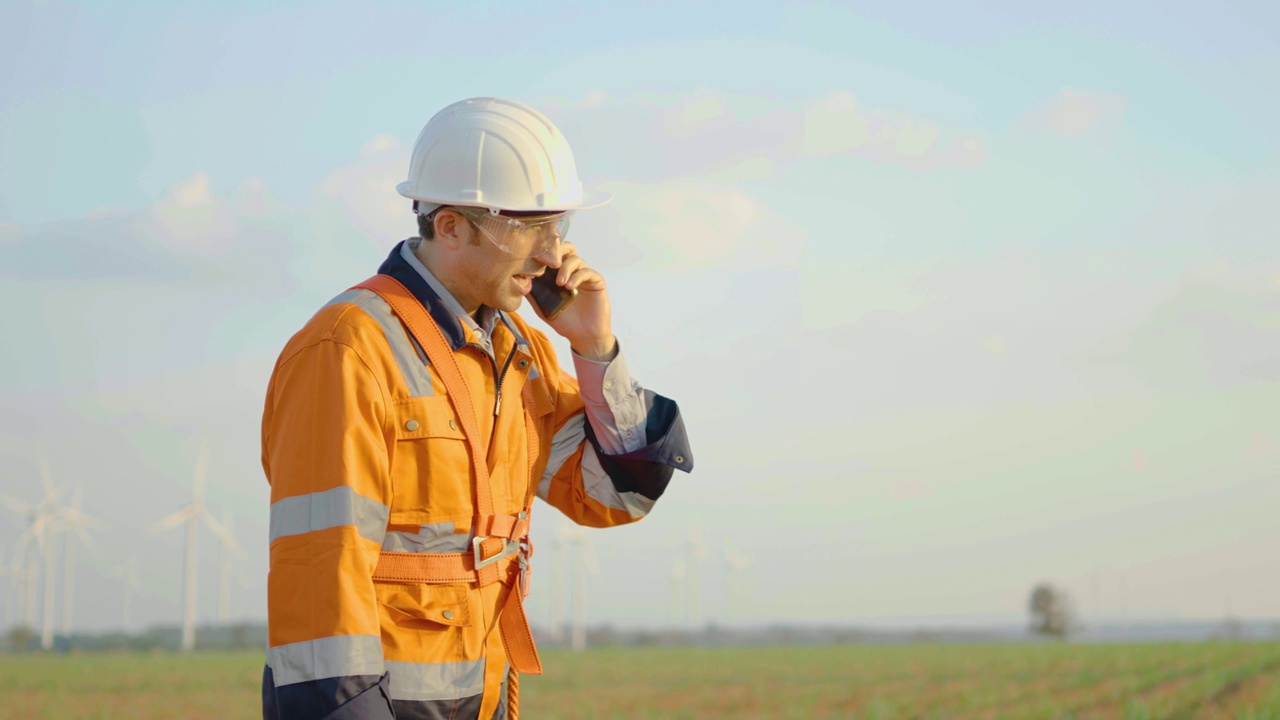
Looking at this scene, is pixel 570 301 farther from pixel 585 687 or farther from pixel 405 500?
pixel 585 687

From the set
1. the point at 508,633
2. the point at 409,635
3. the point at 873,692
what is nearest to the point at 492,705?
the point at 508,633

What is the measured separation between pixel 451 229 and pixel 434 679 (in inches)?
48.9

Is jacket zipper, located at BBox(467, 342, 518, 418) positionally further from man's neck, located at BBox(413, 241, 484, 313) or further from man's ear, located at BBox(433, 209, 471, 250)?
man's ear, located at BBox(433, 209, 471, 250)

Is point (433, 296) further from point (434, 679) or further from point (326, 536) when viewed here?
point (434, 679)

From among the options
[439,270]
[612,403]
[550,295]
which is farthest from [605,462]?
[439,270]

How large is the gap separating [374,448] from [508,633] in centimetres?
78

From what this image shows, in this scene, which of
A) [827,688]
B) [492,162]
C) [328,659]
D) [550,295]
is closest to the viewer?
[328,659]

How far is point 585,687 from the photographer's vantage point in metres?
31.9

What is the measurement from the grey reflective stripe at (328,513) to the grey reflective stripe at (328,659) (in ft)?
0.87

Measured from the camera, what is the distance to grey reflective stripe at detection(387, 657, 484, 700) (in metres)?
3.16

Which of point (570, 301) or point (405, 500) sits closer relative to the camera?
point (405, 500)

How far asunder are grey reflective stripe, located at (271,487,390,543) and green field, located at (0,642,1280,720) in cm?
1593

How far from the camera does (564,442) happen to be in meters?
4.05

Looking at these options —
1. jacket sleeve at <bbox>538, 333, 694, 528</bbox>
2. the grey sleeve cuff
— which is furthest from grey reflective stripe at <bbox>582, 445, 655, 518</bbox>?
the grey sleeve cuff
